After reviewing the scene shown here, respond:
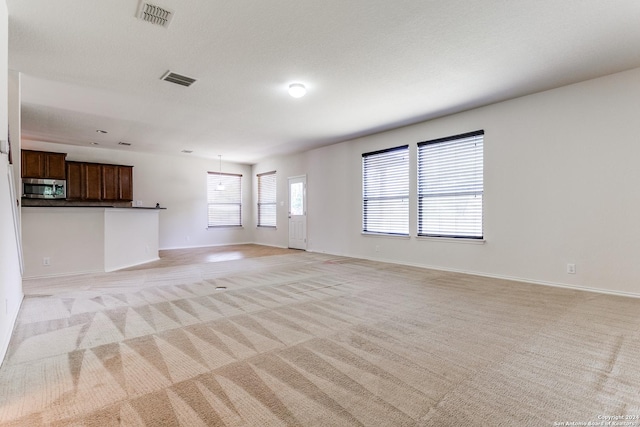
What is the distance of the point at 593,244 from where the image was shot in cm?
402

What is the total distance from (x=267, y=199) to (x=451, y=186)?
20.9 feet

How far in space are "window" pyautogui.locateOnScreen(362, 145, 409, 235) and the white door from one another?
2.16 m

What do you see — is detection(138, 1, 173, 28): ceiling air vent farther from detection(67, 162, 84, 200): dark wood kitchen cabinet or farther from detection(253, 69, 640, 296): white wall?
detection(67, 162, 84, 200): dark wood kitchen cabinet

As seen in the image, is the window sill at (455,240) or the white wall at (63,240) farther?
the window sill at (455,240)

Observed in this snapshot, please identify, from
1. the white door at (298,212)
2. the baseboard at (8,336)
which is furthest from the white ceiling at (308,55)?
the white door at (298,212)

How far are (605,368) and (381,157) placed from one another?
5220 millimetres

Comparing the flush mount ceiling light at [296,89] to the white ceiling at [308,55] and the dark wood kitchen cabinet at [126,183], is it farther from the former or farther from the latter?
the dark wood kitchen cabinet at [126,183]

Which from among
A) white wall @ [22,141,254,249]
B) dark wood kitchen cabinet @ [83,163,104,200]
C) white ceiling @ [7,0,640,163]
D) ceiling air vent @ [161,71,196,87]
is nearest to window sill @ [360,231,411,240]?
white ceiling @ [7,0,640,163]

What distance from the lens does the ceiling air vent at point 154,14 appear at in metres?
2.63

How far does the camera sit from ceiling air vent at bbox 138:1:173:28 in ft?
8.64

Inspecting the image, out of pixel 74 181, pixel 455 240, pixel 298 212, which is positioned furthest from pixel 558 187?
pixel 74 181

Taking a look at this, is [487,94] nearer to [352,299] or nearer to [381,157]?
[381,157]

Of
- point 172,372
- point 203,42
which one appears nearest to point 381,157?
point 203,42

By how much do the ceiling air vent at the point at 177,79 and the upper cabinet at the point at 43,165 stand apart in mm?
5071
